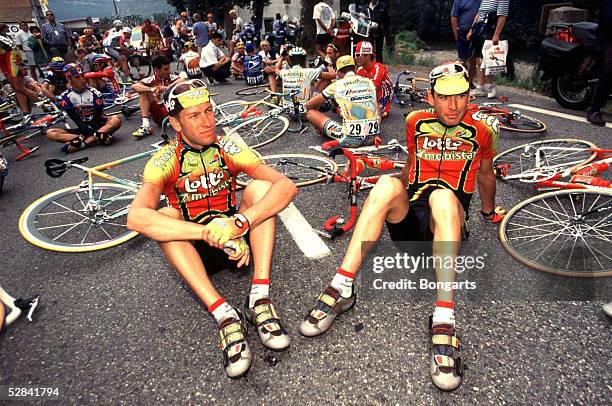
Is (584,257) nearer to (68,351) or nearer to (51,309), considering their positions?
(68,351)

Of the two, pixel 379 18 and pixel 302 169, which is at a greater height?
pixel 379 18

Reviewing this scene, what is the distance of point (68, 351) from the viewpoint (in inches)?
102

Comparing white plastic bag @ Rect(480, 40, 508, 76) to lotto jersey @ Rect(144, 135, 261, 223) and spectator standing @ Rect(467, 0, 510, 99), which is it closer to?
spectator standing @ Rect(467, 0, 510, 99)

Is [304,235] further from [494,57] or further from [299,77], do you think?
[494,57]

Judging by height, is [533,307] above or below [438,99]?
below

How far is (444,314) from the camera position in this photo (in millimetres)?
2305

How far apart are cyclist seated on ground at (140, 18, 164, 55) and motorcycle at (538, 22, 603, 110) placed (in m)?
16.1

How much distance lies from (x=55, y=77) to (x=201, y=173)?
1014 centimetres

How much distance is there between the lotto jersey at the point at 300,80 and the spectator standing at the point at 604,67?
4.99 metres

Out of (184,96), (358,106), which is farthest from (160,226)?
(358,106)

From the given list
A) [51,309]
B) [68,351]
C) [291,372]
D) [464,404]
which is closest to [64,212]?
[51,309]

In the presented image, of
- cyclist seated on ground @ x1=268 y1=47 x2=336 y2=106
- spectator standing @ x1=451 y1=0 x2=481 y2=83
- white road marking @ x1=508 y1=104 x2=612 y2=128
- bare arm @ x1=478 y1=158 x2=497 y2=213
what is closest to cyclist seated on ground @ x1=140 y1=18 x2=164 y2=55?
cyclist seated on ground @ x1=268 y1=47 x2=336 y2=106

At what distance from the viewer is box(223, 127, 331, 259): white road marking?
348 centimetres

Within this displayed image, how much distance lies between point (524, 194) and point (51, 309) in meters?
5.01
